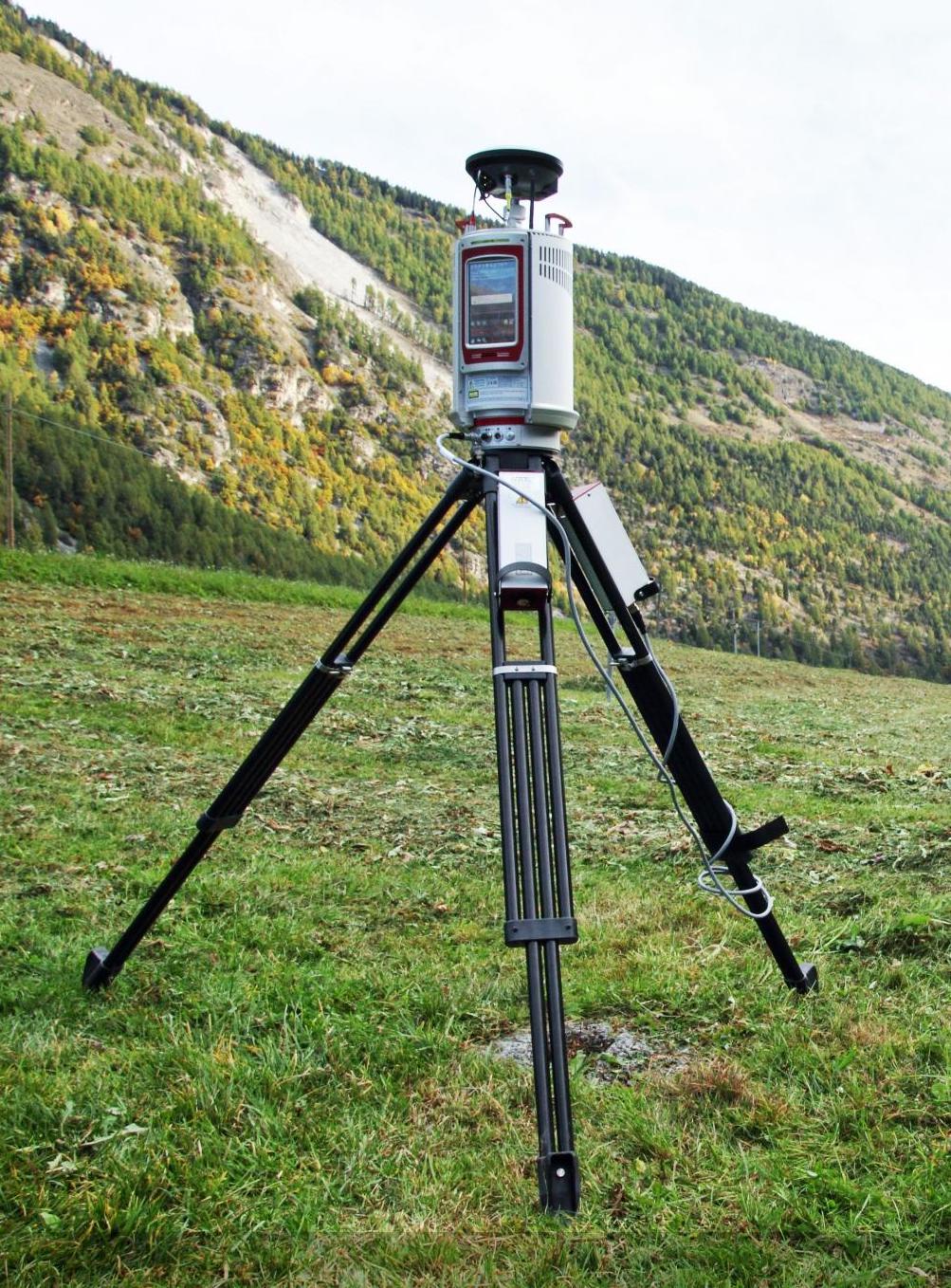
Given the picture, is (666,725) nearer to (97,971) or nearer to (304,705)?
(304,705)

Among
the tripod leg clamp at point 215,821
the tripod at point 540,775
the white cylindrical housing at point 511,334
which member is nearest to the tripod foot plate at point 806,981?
the tripod at point 540,775

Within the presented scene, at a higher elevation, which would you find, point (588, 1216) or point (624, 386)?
point (624, 386)

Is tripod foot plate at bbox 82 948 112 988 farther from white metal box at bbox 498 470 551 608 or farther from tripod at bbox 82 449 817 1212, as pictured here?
white metal box at bbox 498 470 551 608

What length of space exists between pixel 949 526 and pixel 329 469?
8778 cm

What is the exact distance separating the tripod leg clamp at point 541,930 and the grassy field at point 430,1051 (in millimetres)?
746

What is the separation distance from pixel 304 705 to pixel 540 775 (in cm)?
122

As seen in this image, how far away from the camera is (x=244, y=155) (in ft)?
453

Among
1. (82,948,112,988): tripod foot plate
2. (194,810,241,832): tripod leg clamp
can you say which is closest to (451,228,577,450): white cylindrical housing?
(194,810,241,832): tripod leg clamp

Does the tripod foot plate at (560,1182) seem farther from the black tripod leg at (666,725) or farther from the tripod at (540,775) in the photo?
the black tripod leg at (666,725)

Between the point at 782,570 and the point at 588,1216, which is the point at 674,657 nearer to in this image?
the point at 588,1216

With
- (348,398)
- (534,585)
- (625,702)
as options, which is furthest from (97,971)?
(348,398)

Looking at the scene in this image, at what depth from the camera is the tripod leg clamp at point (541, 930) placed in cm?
283

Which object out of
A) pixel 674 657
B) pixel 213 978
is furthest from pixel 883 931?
pixel 674 657

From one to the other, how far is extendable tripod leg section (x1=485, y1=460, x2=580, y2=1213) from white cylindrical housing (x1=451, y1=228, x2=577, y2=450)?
0.17 m
